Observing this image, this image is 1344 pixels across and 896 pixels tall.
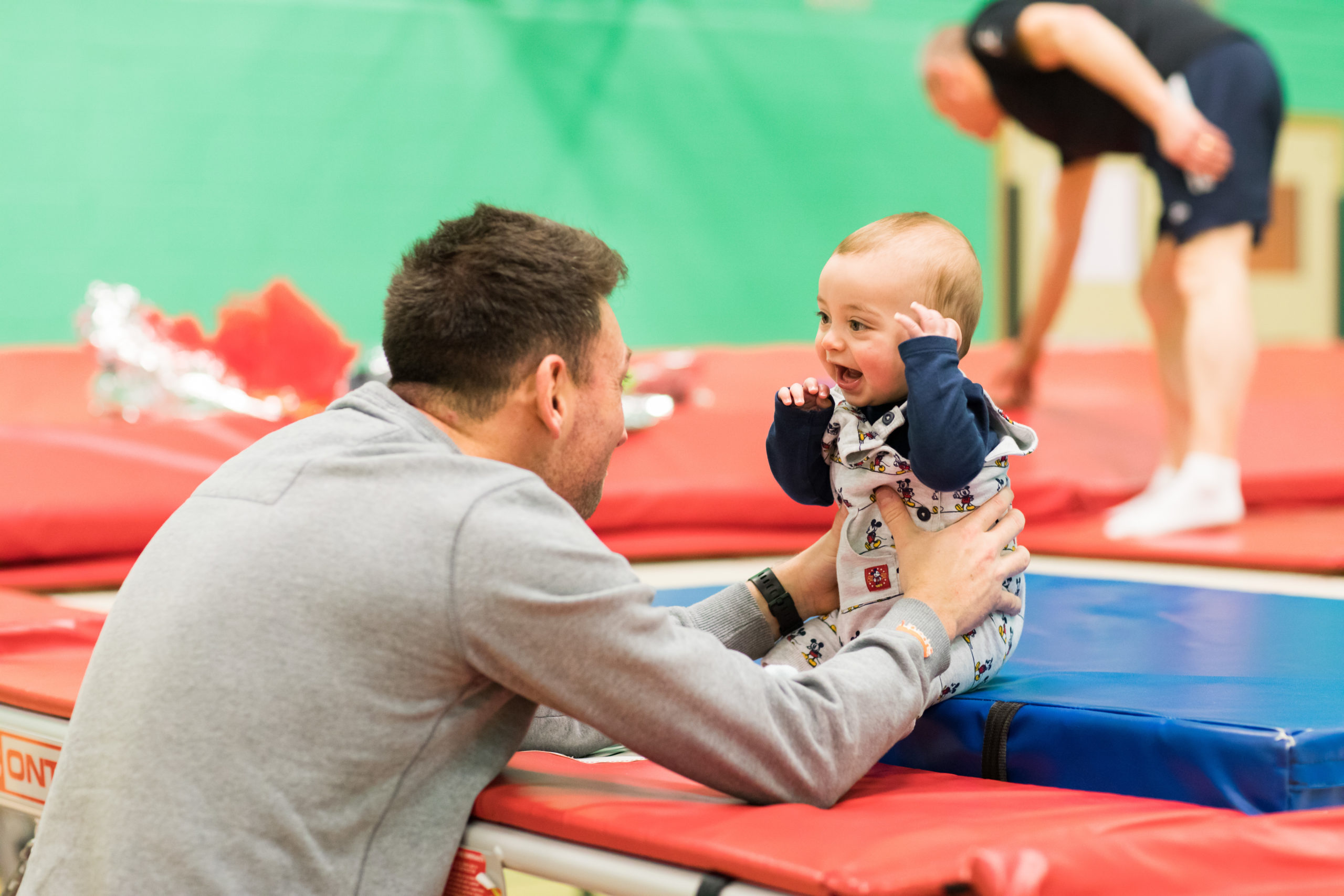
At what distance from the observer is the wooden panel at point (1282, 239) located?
25.1ft

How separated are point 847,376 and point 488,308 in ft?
1.61

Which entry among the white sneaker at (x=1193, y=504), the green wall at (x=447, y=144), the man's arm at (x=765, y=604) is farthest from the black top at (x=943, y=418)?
the green wall at (x=447, y=144)

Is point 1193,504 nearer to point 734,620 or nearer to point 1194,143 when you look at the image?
point 1194,143

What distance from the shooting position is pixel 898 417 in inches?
55.1

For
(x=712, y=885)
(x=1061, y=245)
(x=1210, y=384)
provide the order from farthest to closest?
(x=1061, y=245), (x=1210, y=384), (x=712, y=885)

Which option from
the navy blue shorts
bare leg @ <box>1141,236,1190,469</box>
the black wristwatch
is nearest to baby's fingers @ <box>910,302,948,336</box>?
the black wristwatch

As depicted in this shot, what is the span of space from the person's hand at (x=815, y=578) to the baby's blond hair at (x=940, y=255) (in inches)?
11.3

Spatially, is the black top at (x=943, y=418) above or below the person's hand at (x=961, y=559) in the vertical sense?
above

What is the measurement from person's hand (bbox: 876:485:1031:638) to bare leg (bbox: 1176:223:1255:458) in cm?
213

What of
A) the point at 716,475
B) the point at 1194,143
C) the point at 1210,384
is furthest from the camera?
the point at 716,475

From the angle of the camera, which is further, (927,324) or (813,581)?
(813,581)

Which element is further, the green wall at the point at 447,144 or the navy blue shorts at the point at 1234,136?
the green wall at the point at 447,144

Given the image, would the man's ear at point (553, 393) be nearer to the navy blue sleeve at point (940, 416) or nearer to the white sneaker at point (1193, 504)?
the navy blue sleeve at point (940, 416)

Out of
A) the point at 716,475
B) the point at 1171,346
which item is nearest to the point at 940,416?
the point at 716,475
